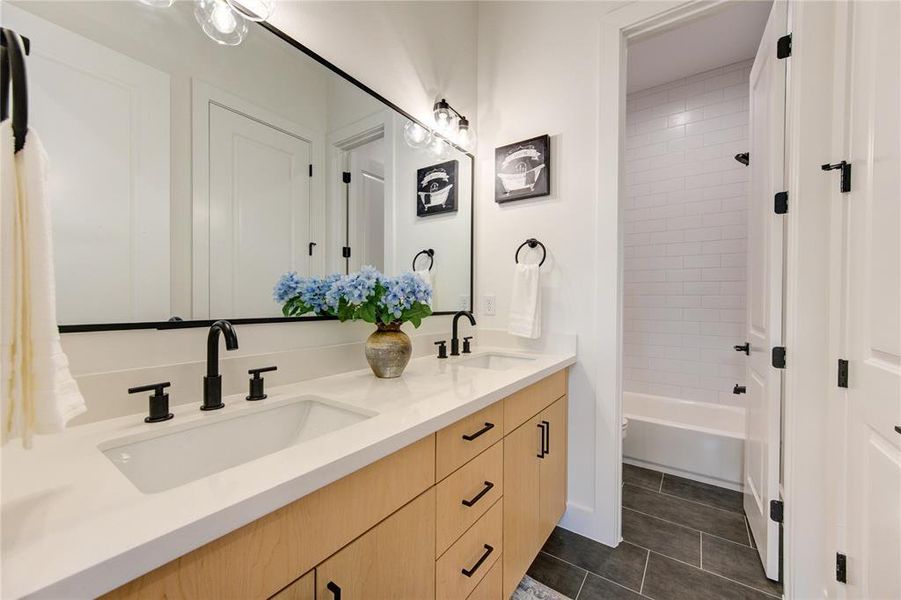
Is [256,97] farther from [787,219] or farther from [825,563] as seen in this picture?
[825,563]

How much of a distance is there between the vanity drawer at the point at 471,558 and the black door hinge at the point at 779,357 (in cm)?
111

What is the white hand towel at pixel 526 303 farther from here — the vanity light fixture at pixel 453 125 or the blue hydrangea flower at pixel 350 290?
the blue hydrangea flower at pixel 350 290

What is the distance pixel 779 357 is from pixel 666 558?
95 cm

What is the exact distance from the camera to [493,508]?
109 centimetres

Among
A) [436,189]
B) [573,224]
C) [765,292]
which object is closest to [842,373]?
[765,292]

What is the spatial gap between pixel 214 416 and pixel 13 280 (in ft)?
1.61

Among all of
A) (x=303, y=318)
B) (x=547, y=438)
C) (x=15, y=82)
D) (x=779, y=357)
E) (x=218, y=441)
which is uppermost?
(x=15, y=82)

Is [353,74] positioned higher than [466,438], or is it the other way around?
[353,74]

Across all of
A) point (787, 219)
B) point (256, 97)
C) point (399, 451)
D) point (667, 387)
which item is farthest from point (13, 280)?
point (667, 387)

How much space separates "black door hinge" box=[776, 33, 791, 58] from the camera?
4.28 feet

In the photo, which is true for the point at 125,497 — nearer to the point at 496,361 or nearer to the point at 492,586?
the point at 492,586

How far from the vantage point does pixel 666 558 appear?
154 centimetres

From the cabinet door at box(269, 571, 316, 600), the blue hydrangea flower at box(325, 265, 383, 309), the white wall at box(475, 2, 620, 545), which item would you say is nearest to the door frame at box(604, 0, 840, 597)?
the white wall at box(475, 2, 620, 545)

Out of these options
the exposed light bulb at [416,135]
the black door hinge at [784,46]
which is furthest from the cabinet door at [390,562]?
the black door hinge at [784,46]
